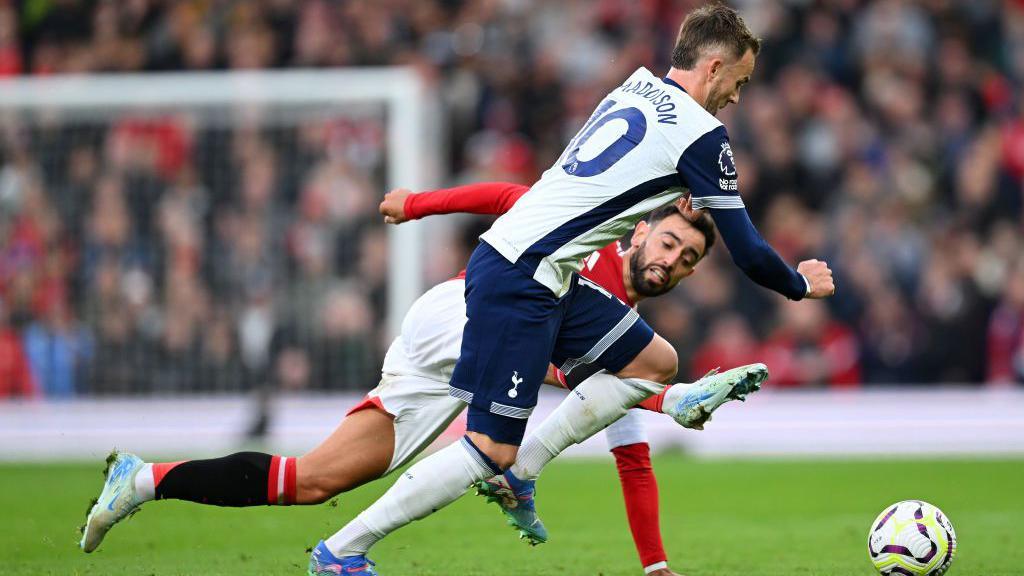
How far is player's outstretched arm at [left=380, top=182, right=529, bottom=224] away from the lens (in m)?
6.02

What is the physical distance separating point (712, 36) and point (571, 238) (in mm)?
960

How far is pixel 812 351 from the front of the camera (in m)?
14.4

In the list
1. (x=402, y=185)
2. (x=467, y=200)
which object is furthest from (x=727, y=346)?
(x=467, y=200)

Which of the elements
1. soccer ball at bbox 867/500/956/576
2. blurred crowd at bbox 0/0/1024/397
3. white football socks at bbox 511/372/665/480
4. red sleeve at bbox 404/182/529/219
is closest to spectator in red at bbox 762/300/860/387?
blurred crowd at bbox 0/0/1024/397

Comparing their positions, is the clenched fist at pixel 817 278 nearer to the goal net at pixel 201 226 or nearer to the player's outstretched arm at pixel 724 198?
the player's outstretched arm at pixel 724 198

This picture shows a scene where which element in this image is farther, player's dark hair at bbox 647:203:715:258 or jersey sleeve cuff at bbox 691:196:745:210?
player's dark hair at bbox 647:203:715:258

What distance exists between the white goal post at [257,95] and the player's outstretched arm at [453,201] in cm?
701

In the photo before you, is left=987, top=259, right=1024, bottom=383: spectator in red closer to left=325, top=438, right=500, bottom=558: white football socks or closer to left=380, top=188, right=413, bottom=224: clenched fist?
left=380, top=188, right=413, bottom=224: clenched fist

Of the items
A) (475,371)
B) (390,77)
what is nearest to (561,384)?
(475,371)

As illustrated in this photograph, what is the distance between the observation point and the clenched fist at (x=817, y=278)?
219 inches

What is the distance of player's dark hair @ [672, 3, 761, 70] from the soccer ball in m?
2.14

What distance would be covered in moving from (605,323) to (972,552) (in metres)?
2.80

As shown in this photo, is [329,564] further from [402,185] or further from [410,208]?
[402,185]

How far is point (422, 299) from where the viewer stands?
6.24m
